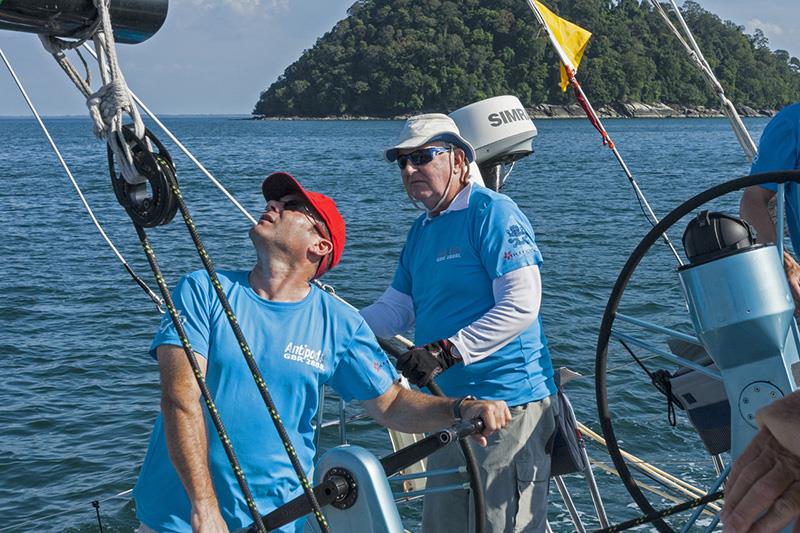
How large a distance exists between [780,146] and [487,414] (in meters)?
1.38

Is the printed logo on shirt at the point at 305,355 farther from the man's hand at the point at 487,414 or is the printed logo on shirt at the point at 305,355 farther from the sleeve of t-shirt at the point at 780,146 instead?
the sleeve of t-shirt at the point at 780,146

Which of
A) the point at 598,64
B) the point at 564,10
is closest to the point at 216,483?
the point at 564,10

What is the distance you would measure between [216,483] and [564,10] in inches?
3611

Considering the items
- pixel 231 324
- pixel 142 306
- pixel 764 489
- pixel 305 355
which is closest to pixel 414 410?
pixel 305 355

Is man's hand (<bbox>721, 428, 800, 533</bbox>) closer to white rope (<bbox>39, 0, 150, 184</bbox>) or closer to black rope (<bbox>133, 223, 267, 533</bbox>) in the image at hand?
black rope (<bbox>133, 223, 267, 533</bbox>)

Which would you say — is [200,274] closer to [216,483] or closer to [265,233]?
[265,233]

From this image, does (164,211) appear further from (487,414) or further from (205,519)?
(487,414)

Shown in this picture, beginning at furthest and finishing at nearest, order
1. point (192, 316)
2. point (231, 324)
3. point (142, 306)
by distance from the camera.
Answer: point (142, 306)
point (192, 316)
point (231, 324)

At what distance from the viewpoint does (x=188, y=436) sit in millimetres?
2166

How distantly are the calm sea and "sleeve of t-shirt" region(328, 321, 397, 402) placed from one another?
2517 millimetres

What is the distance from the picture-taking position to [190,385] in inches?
86.4

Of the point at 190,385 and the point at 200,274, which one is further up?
the point at 200,274

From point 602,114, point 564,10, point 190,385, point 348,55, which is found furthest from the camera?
point 348,55

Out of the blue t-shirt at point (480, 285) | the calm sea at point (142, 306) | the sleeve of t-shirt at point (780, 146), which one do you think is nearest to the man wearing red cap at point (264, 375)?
the blue t-shirt at point (480, 285)
